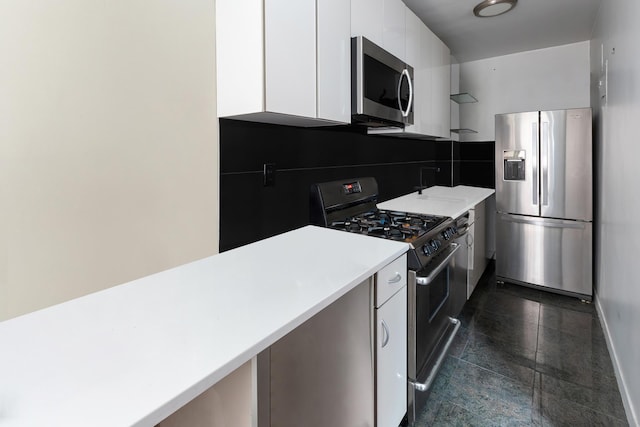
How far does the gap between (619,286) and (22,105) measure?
8.97 feet

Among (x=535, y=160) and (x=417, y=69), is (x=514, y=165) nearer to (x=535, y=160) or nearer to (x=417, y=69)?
(x=535, y=160)

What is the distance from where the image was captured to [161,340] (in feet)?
2.19

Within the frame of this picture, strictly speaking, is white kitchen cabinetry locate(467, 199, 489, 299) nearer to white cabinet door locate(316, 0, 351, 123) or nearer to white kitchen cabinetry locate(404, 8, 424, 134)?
white kitchen cabinetry locate(404, 8, 424, 134)

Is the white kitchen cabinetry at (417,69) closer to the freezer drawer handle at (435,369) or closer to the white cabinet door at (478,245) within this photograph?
the white cabinet door at (478,245)

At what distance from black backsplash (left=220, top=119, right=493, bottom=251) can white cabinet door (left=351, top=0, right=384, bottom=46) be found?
546 millimetres

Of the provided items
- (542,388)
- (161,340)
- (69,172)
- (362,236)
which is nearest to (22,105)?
(69,172)

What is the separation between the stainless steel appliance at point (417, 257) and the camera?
143cm

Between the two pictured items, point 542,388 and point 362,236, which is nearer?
point 362,236

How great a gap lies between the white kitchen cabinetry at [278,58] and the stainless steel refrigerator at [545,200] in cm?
213

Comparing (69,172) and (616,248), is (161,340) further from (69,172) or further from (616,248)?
(616,248)

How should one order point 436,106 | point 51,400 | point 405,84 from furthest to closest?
point 436,106, point 405,84, point 51,400

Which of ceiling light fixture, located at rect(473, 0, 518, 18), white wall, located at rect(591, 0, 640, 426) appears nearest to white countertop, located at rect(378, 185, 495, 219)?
white wall, located at rect(591, 0, 640, 426)

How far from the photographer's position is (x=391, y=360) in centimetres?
130

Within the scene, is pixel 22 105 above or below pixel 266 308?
above
